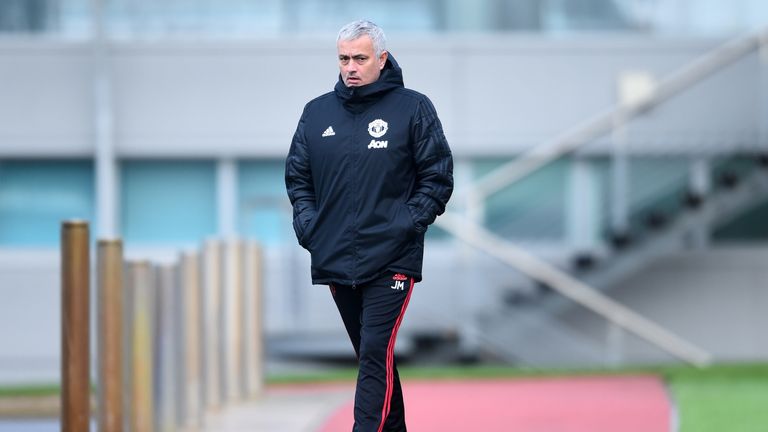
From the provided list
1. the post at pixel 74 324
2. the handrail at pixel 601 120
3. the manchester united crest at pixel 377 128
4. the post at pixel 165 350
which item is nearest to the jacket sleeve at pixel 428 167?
the manchester united crest at pixel 377 128

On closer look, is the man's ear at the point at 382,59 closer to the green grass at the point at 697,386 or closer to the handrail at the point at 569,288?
the green grass at the point at 697,386

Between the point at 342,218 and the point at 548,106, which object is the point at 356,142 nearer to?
the point at 342,218

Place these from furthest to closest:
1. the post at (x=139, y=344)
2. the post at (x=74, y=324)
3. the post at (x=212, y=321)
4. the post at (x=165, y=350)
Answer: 1. the post at (x=212, y=321)
2. the post at (x=165, y=350)
3. the post at (x=139, y=344)
4. the post at (x=74, y=324)

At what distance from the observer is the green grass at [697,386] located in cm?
1039

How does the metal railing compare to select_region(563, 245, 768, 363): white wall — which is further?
select_region(563, 245, 768, 363): white wall

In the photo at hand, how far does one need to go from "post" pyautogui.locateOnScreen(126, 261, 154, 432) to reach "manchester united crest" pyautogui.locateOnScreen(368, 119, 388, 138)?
2.77 m

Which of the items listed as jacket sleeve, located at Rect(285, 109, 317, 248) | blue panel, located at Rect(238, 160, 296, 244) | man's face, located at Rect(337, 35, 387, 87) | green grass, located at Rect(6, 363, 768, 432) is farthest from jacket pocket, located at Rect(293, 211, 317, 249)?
blue panel, located at Rect(238, 160, 296, 244)

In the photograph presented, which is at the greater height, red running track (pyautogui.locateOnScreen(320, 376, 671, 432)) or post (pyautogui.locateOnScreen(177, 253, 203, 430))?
post (pyautogui.locateOnScreen(177, 253, 203, 430))

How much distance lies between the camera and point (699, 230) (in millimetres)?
18391

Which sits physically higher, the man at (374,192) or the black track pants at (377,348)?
the man at (374,192)

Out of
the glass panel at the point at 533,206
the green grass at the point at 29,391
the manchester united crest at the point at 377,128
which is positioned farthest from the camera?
the glass panel at the point at 533,206

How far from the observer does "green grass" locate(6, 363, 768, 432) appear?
10.4 meters

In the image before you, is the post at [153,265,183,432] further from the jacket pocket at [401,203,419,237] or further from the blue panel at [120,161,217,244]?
the blue panel at [120,161,217,244]

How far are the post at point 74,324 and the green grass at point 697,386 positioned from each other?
417 cm
